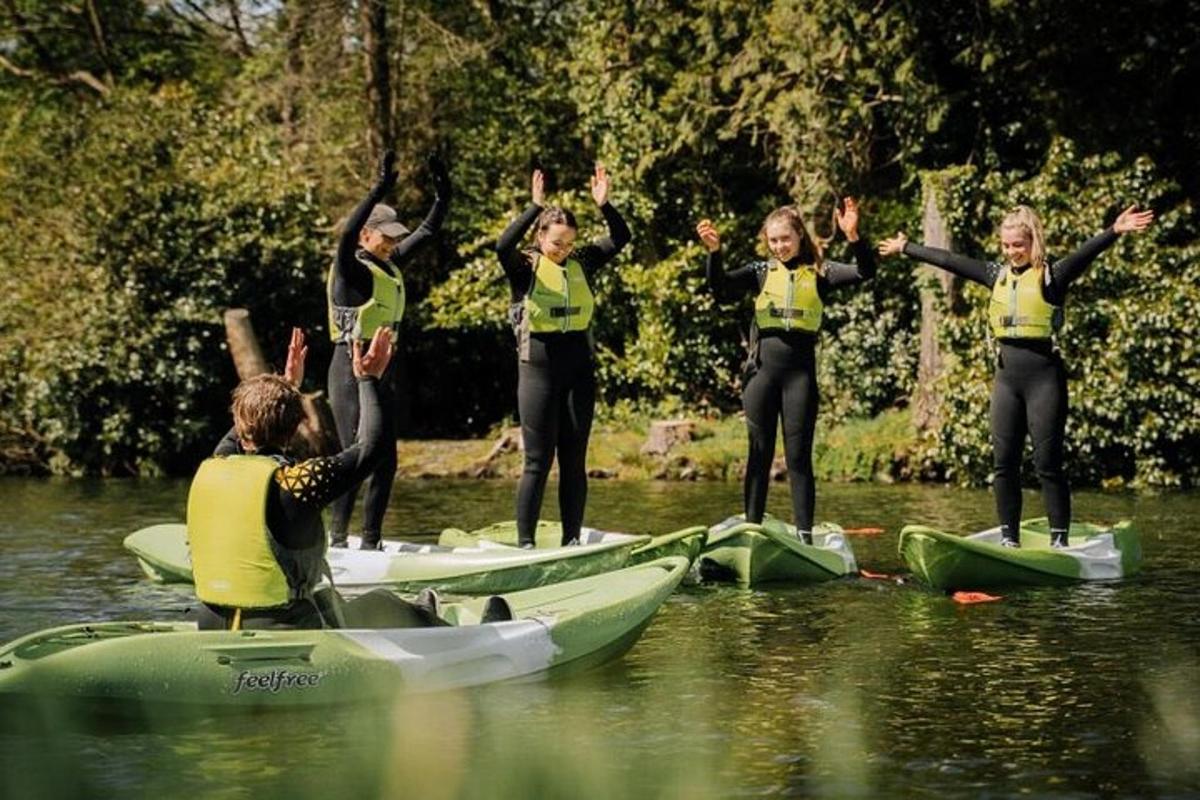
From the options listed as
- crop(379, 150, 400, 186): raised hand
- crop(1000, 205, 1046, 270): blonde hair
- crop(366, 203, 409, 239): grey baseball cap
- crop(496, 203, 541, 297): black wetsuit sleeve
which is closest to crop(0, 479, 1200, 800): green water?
Result: crop(1000, 205, 1046, 270): blonde hair

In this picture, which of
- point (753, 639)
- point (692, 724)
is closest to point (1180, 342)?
point (753, 639)

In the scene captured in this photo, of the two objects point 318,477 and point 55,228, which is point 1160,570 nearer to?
point 318,477

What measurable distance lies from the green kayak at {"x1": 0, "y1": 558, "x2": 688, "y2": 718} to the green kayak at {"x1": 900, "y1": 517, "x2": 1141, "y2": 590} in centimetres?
286

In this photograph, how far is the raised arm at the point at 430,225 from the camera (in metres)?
10.7

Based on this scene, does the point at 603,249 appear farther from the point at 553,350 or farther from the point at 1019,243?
the point at 1019,243

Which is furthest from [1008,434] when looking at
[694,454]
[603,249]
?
→ [694,454]

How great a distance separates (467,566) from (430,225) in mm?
1975

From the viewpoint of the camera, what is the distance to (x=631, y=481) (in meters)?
21.0

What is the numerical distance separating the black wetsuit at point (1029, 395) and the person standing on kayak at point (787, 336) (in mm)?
611

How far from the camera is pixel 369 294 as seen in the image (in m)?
10.6

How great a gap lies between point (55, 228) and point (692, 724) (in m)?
18.3

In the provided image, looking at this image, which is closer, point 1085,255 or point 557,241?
point 1085,255

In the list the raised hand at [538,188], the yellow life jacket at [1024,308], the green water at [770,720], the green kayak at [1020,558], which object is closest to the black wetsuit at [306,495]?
the green water at [770,720]

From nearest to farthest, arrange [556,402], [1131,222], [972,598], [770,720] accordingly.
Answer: [770,720]
[972,598]
[1131,222]
[556,402]
